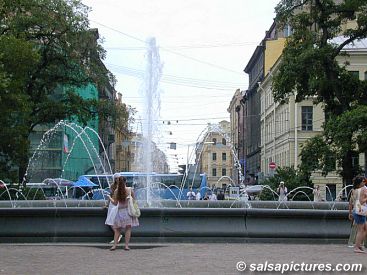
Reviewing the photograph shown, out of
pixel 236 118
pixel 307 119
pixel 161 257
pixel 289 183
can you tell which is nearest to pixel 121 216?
pixel 161 257

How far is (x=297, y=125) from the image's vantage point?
206 ft

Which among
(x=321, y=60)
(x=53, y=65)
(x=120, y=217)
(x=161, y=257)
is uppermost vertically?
(x=53, y=65)

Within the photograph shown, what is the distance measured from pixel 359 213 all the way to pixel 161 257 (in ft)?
13.7

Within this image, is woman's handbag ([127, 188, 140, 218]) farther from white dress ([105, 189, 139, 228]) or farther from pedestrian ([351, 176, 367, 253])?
pedestrian ([351, 176, 367, 253])

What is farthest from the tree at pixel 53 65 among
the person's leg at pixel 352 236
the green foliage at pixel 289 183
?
the person's leg at pixel 352 236

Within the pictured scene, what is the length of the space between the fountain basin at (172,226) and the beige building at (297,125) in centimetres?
3633

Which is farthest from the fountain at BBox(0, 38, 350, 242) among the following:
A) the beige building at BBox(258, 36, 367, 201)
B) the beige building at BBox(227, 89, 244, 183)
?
the beige building at BBox(227, 89, 244, 183)

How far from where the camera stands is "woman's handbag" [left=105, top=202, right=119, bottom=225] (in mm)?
12695

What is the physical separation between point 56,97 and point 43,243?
101 ft

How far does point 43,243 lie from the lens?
531 inches

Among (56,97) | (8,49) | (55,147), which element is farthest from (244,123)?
(8,49)

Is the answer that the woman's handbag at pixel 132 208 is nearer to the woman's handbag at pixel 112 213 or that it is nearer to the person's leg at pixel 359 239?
the woman's handbag at pixel 112 213

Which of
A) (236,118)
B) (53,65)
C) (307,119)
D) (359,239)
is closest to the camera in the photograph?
(359,239)

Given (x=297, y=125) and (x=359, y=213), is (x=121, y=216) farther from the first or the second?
(x=297, y=125)
